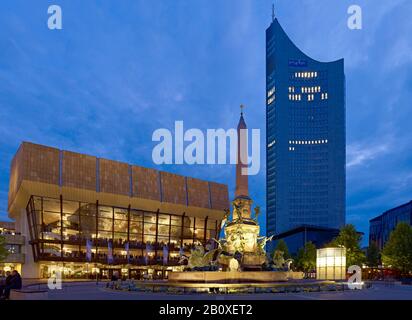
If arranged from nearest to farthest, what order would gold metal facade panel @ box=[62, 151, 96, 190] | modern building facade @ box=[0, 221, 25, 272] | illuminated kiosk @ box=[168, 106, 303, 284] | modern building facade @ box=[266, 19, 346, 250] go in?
illuminated kiosk @ box=[168, 106, 303, 284]
modern building facade @ box=[0, 221, 25, 272]
gold metal facade panel @ box=[62, 151, 96, 190]
modern building facade @ box=[266, 19, 346, 250]

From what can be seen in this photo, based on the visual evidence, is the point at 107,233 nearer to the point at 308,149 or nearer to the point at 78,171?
the point at 78,171

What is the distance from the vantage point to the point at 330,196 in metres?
175

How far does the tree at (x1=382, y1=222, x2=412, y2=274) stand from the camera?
66.4 metres

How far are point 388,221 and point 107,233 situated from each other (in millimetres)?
91366

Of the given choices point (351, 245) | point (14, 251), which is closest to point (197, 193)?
point (351, 245)

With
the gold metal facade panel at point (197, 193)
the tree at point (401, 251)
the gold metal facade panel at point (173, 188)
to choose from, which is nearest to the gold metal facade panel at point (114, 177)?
the gold metal facade panel at point (173, 188)

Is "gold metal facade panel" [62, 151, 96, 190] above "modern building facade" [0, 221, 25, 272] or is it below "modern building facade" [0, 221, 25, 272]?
above

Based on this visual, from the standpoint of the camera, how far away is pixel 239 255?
40406 millimetres

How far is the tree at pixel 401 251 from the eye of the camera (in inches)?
2616

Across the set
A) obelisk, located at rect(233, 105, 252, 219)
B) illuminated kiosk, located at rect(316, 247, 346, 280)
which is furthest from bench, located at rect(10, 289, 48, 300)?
illuminated kiosk, located at rect(316, 247, 346, 280)

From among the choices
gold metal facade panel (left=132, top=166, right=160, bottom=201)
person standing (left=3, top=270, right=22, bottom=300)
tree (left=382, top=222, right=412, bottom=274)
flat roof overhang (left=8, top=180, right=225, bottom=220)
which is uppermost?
gold metal facade panel (left=132, top=166, right=160, bottom=201)

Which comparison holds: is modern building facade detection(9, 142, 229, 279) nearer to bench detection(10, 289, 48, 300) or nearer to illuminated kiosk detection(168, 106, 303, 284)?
illuminated kiosk detection(168, 106, 303, 284)

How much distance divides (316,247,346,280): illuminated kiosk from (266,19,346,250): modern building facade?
12725cm
